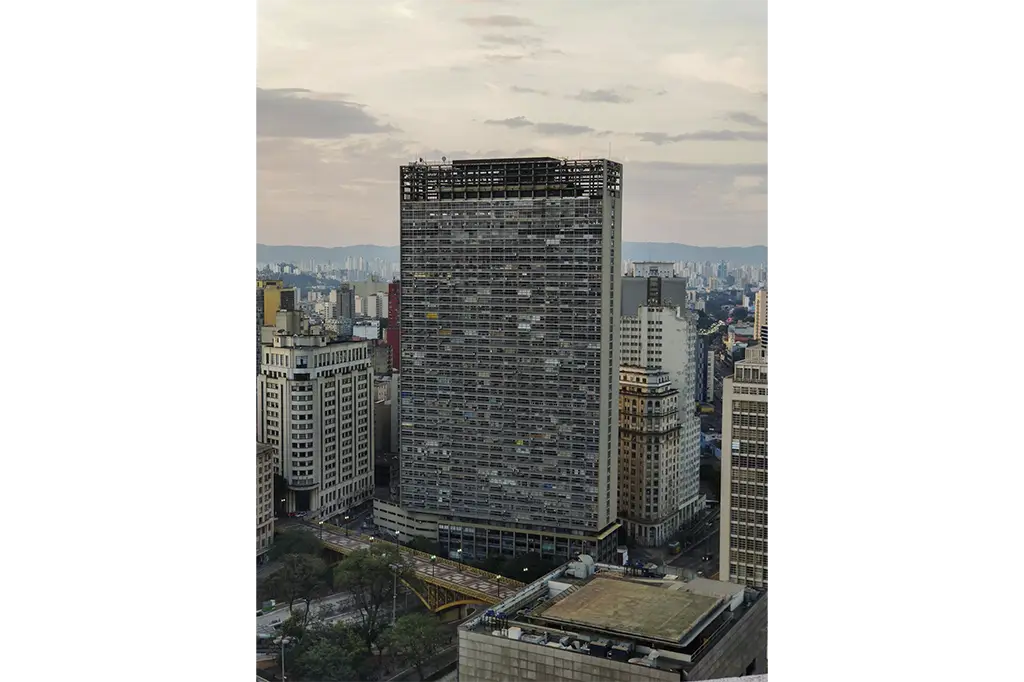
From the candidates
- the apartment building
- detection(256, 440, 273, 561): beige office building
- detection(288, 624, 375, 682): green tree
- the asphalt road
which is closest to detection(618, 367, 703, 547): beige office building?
the asphalt road

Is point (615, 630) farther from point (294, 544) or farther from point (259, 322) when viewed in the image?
point (259, 322)

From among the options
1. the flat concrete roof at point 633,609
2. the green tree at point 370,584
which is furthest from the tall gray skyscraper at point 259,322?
the flat concrete roof at point 633,609

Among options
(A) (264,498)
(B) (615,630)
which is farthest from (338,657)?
(B) (615,630)

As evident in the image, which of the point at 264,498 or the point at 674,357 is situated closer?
the point at 264,498
